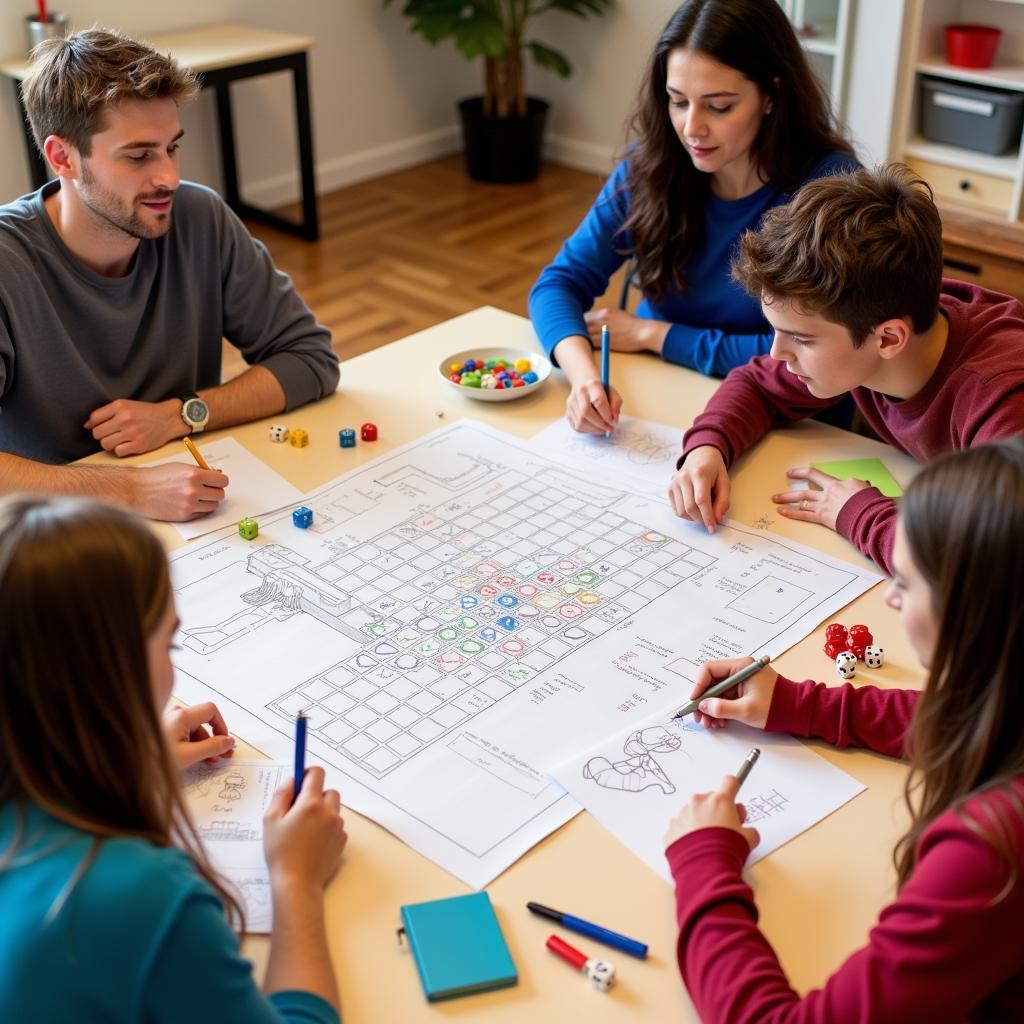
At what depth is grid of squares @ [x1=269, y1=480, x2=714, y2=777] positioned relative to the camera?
1.22m

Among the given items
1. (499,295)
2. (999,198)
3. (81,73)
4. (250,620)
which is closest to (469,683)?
(250,620)

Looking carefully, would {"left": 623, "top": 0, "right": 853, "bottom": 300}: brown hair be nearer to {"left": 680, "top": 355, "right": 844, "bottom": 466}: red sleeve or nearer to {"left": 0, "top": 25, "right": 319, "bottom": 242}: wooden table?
{"left": 680, "top": 355, "right": 844, "bottom": 466}: red sleeve

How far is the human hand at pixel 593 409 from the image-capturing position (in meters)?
1.74

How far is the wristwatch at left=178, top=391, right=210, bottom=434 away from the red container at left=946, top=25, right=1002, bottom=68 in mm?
3042

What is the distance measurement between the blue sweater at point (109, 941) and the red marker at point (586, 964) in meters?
0.26

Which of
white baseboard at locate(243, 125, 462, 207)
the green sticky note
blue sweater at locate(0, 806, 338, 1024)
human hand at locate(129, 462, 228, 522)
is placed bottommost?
white baseboard at locate(243, 125, 462, 207)

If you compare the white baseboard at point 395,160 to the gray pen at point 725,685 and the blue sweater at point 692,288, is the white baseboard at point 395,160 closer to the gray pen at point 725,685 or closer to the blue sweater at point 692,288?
the blue sweater at point 692,288

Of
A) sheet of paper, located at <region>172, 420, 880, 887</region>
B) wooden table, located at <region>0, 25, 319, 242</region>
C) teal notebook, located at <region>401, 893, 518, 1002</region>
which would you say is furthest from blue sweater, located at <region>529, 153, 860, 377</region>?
wooden table, located at <region>0, 25, 319, 242</region>

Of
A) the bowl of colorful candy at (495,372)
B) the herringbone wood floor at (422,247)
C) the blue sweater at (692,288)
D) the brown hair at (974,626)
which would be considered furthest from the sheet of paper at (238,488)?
the herringbone wood floor at (422,247)

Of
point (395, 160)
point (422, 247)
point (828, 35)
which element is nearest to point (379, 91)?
point (395, 160)

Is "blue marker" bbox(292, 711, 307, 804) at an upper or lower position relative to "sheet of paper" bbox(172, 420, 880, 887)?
upper

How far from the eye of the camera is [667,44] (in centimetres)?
193

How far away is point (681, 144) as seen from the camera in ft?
6.59

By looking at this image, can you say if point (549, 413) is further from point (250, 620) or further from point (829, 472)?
point (250, 620)
